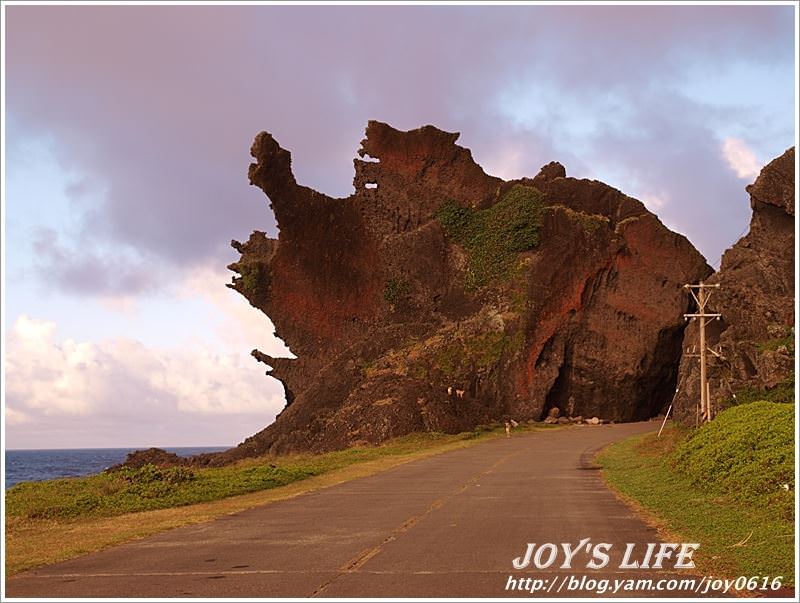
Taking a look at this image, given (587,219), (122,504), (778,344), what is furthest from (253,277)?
(122,504)

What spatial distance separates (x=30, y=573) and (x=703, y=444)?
1771 centimetres

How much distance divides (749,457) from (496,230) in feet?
139

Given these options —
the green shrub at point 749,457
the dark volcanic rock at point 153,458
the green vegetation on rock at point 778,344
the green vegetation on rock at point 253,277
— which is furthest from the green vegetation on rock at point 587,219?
the green shrub at point 749,457

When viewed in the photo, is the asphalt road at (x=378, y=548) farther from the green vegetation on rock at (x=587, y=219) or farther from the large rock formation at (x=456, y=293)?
the green vegetation on rock at (x=587, y=219)

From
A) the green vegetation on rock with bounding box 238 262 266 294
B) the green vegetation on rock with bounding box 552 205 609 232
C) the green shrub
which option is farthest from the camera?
the green vegetation on rock with bounding box 238 262 266 294

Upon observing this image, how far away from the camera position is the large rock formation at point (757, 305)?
114ft

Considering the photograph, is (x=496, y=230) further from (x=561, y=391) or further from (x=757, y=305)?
(x=757, y=305)

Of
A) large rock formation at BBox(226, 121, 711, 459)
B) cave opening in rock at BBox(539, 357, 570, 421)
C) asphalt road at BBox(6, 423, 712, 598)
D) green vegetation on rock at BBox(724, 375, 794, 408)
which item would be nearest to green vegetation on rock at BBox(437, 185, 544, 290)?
large rock formation at BBox(226, 121, 711, 459)

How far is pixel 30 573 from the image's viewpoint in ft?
41.1

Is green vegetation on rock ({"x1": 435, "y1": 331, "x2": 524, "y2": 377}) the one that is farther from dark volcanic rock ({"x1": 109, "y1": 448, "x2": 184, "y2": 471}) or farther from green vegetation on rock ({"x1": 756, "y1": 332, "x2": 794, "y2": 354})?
green vegetation on rock ({"x1": 756, "y1": 332, "x2": 794, "y2": 354})

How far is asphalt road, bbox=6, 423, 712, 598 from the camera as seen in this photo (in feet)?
35.5

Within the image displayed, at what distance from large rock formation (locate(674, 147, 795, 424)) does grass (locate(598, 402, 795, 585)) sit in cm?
761

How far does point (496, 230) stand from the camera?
61.5 meters

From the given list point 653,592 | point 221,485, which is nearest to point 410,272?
point 221,485
